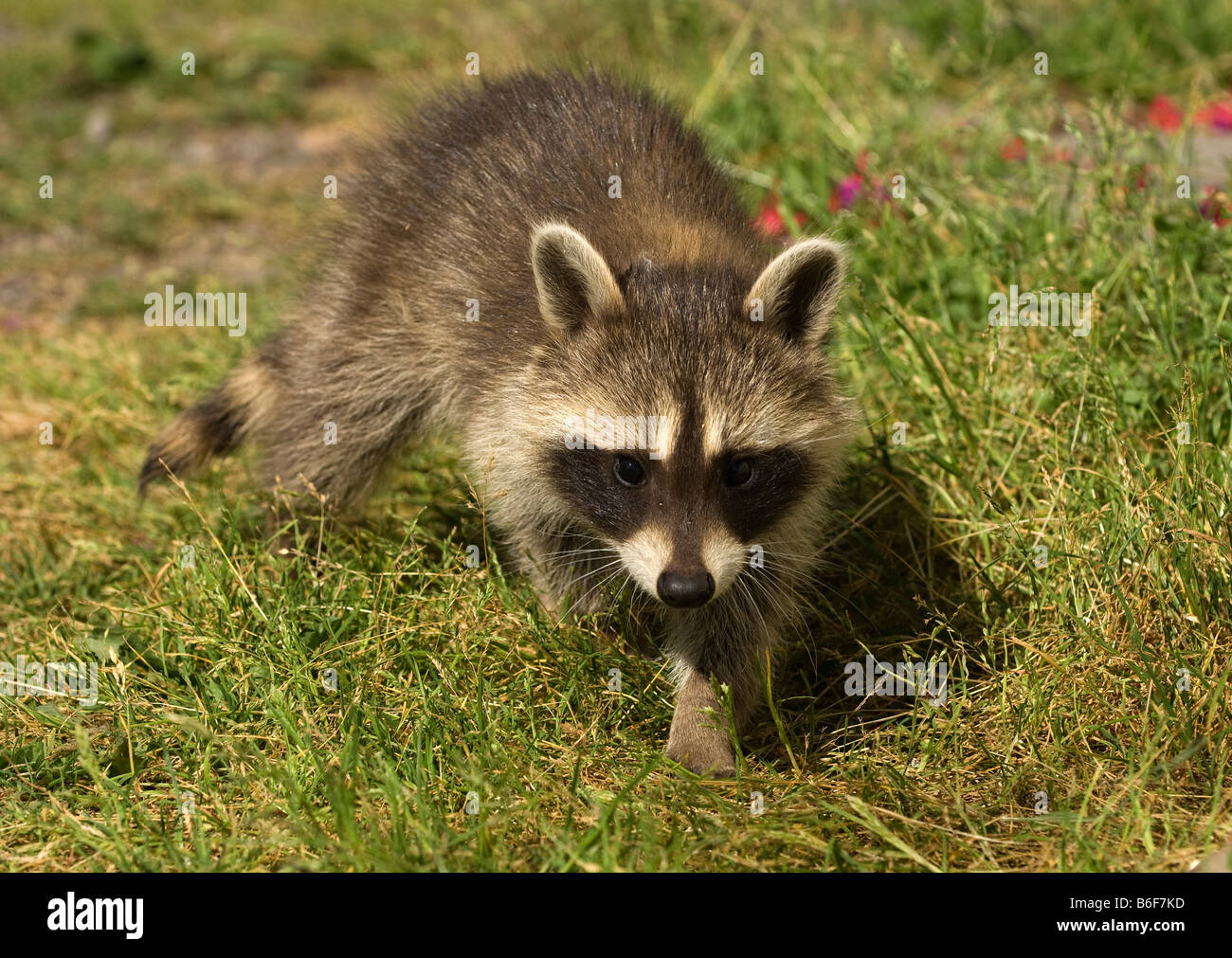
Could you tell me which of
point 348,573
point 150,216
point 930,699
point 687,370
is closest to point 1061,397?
point 930,699

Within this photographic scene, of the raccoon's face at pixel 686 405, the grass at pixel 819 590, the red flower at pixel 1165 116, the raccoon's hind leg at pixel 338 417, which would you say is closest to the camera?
the grass at pixel 819 590

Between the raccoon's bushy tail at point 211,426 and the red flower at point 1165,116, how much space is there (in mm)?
4475

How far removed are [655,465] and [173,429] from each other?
87.6 inches

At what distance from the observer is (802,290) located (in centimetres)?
387

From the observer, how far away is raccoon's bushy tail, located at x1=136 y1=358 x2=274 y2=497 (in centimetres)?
483

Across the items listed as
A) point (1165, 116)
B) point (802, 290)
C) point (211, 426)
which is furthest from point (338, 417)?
point (1165, 116)

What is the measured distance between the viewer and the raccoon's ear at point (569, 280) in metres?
3.67

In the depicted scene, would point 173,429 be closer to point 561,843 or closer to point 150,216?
point 561,843

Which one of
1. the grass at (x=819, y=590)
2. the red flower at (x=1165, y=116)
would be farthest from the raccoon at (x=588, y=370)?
the red flower at (x=1165, y=116)

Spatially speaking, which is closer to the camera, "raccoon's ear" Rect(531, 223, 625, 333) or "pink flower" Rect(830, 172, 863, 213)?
"raccoon's ear" Rect(531, 223, 625, 333)

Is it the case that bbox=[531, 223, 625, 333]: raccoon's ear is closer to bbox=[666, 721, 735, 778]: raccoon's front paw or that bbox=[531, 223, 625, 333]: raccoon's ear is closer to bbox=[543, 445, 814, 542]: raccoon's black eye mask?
bbox=[543, 445, 814, 542]: raccoon's black eye mask

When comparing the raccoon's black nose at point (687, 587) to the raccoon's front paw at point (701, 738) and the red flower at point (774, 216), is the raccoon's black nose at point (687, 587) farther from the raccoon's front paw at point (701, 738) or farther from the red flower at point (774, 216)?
the red flower at point (774, 216)

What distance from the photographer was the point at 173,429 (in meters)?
4.84

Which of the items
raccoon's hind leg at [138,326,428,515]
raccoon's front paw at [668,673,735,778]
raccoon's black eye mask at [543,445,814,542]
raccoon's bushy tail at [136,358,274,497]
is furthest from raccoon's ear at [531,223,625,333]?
raccoon's bushy tail at [136,358,274,497]
